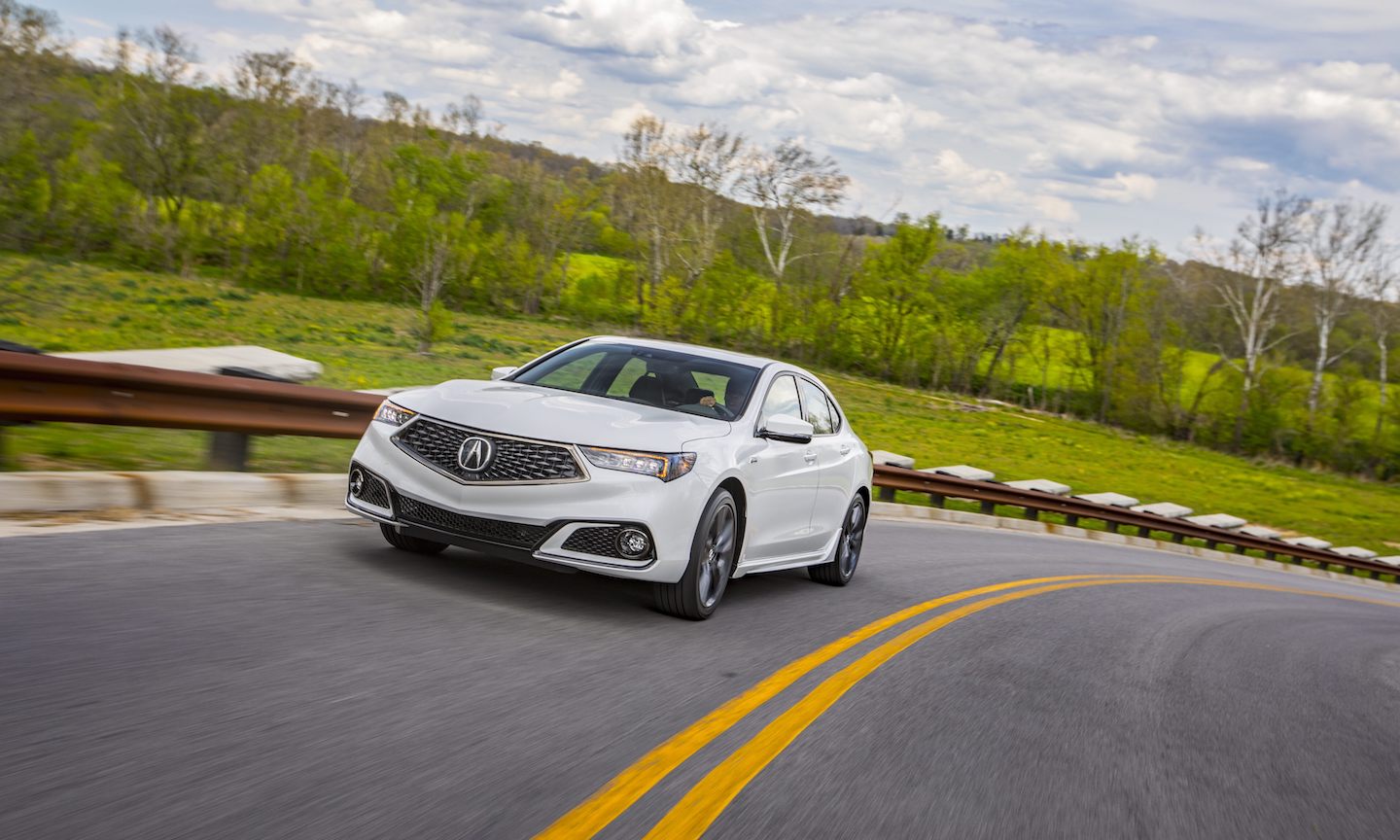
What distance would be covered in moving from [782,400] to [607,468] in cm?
221

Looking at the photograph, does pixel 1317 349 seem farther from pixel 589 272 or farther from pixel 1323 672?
pixel 1323 672

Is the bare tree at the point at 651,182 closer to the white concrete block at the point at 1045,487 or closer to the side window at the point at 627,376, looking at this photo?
→ the white concrete block at the point at 1045,487

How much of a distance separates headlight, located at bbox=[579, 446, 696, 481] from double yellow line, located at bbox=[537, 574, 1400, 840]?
1.15 metres

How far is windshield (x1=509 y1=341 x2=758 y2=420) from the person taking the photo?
7.53 metres

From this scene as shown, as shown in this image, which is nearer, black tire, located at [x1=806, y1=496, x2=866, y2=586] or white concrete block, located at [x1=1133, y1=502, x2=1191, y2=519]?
black tire, located at [x1=806, y1=496, x2=866, y2=586]

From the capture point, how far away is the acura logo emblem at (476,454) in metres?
6.19

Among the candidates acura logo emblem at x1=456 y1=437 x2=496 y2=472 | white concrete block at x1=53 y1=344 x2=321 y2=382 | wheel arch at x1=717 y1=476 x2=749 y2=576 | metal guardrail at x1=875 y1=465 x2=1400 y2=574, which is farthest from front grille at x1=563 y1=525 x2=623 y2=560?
metal guardrail at x1=875 y1=465 x2=1400 y2=574

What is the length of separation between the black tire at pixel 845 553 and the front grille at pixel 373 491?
3647 millimetres

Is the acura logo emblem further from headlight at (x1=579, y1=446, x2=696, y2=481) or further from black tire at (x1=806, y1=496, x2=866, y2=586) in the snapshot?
black tire at (x1=806, y1=496, x2=866, y2=586)

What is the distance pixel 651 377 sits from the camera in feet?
25.3

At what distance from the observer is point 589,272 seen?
6912 cm

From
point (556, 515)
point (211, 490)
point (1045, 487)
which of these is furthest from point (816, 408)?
point (1045, 487)

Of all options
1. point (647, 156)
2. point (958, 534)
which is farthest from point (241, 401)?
point (647, 156)

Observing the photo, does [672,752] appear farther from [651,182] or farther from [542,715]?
[651,182]
